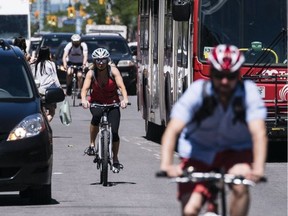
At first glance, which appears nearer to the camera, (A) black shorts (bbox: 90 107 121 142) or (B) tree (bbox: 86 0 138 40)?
(A) black shorts (bbox: 90 107 121 142)

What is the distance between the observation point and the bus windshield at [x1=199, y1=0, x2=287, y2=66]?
17.8 meters

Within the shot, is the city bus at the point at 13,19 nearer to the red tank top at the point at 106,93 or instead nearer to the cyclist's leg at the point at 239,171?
the red tank top at the point at 106,93

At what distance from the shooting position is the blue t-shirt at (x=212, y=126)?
25.4 feet

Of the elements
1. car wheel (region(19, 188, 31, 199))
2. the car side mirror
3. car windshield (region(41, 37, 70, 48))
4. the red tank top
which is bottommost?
car windshield (region(41, 37, 70, 48))

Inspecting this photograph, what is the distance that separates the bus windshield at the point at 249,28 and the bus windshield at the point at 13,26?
1227 inches

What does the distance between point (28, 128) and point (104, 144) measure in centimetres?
270

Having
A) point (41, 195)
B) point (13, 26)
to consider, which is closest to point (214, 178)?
point (41, 195)

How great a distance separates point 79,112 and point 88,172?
14151 mm

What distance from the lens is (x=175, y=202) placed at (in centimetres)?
1330

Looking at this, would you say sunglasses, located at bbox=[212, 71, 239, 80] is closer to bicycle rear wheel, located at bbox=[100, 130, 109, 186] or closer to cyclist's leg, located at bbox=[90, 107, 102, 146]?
bicycle rear wheel, located at bbox=[100, 130, 109, 186]

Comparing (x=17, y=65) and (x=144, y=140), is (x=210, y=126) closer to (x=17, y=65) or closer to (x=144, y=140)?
(x=17, y=65)

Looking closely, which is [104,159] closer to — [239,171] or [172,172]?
[239,171]

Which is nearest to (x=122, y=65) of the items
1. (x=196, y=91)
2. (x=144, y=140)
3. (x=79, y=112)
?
(x=79, y=112)

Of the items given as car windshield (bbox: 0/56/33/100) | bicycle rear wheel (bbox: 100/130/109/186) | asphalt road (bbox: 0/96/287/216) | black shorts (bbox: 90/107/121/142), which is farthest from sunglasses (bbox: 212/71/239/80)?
black shorts (bbox: 90/107/121/142)
